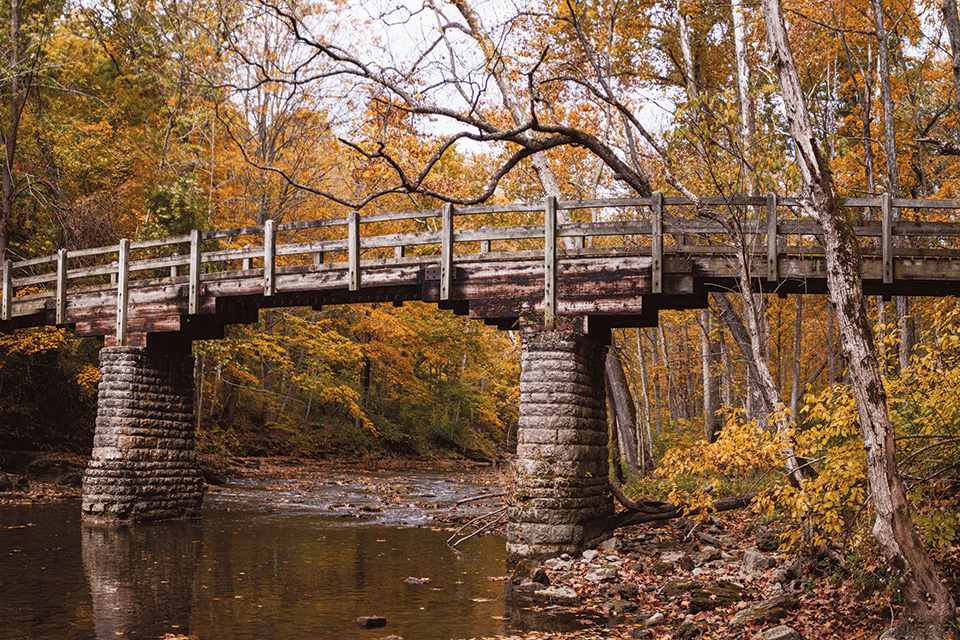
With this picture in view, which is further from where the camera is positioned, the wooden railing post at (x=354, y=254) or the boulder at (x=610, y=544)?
the wooden railing post at (x=354, y=254)

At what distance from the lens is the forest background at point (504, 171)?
333 inches

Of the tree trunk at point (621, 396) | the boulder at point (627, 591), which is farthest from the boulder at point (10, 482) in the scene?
the boulder at point (627, 591)

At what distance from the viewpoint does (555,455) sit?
11.3 m

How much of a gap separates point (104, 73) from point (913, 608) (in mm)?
29661

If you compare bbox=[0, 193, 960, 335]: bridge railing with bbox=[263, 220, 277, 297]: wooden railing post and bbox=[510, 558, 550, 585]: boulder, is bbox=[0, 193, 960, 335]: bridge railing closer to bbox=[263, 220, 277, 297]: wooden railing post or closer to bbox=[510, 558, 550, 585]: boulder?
bbox=[263, 220, 277, 297]: wooden railing post

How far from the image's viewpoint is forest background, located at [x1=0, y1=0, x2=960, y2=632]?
8.45 meters

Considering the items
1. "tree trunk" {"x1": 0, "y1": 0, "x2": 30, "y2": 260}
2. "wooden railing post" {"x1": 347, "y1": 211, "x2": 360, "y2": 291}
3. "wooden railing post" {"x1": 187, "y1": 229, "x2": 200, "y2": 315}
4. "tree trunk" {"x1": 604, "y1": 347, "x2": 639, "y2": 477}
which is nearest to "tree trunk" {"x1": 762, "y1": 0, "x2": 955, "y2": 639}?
"wooden railing post" {"x1": 347, "y1": 211, "x2": 360, "y2": 291}

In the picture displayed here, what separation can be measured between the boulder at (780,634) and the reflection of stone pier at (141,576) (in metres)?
5.23

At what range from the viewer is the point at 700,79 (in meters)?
17.2

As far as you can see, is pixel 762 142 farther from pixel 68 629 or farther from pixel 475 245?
pixel 475 245

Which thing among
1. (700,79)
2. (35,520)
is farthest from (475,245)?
(35,520)

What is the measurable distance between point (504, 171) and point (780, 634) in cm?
737

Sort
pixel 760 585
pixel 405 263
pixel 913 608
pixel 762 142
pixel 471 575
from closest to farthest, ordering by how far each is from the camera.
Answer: pixel 913 608
pixel 762 142
pixel 760 585
pixel 471 575
pixel 405 263

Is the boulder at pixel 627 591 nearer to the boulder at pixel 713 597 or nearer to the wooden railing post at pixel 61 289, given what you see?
the boulder at pixel 713 597
